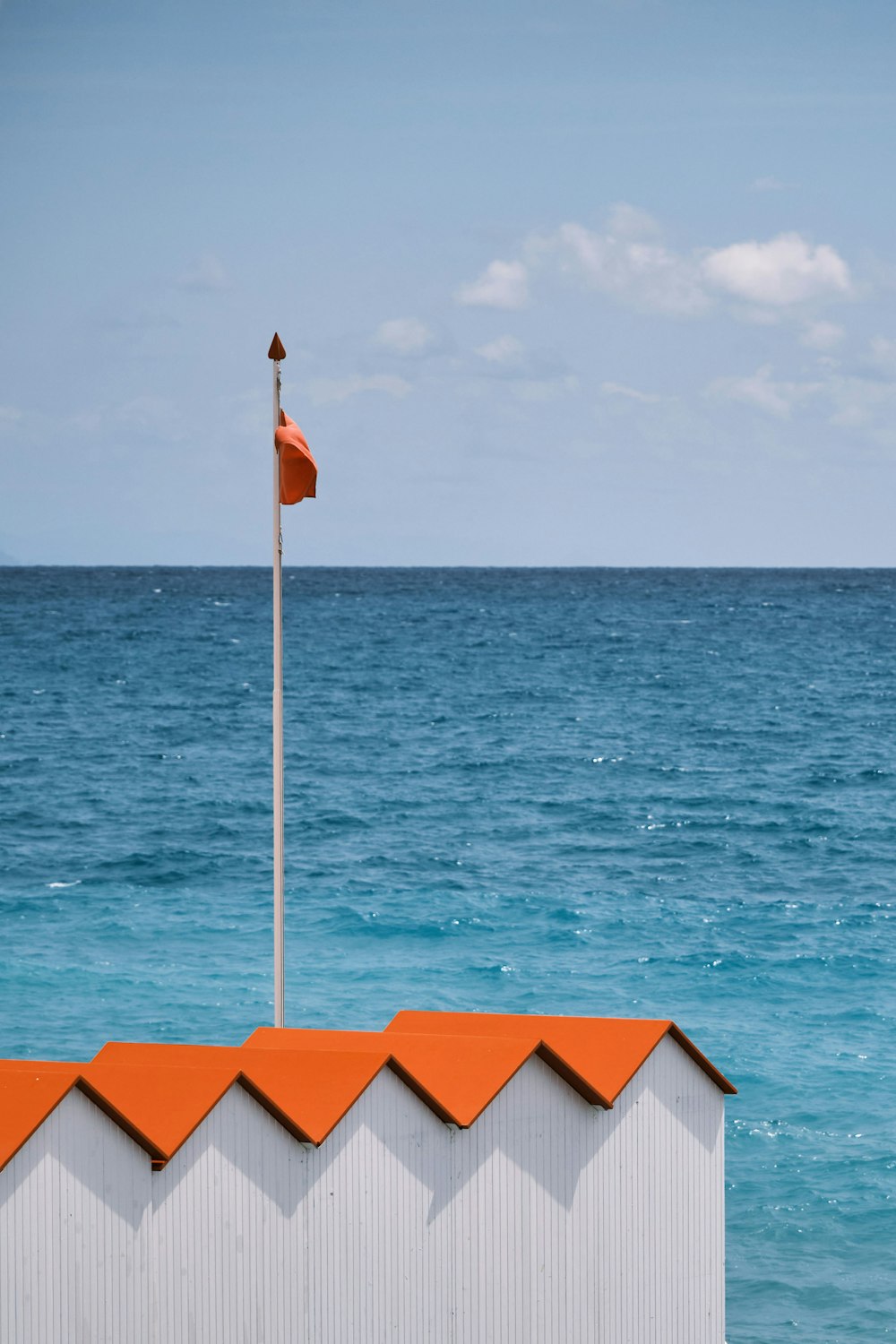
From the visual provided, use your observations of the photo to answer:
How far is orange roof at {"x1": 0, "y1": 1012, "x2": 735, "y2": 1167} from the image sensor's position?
8.66 metres

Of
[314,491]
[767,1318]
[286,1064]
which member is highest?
[314,491]

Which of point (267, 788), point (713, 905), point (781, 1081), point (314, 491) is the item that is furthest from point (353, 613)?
point (314, 491)

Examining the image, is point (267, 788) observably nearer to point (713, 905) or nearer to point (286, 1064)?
point (713, 905)

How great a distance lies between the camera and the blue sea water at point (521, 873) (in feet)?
66.0

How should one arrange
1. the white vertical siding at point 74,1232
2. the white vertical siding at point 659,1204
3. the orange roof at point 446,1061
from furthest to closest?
the white vertical siding at point 659,1204 < the orange roof at point 446,1061 < the white vertical siding at point 74,1232

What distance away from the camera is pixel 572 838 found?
39.1 meters

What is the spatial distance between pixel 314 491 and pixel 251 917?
19.3 meters

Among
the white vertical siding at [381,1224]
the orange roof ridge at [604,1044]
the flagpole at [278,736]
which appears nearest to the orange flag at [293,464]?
the flagpole at [278,736]

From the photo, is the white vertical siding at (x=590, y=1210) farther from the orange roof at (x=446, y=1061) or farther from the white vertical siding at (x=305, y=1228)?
the white vertical siding at (x=305, y=1228)

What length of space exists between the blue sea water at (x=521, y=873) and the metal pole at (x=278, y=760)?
6.28 meters

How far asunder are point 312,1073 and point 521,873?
2602 cm

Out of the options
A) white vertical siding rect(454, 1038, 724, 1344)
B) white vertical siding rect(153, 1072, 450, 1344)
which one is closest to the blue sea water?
white vertical siding rect(454, 1038, 724, 1344)

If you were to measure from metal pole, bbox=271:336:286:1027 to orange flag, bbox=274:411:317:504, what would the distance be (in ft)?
0.23

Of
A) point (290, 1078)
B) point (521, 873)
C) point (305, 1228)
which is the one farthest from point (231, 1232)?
point (521, 873)
